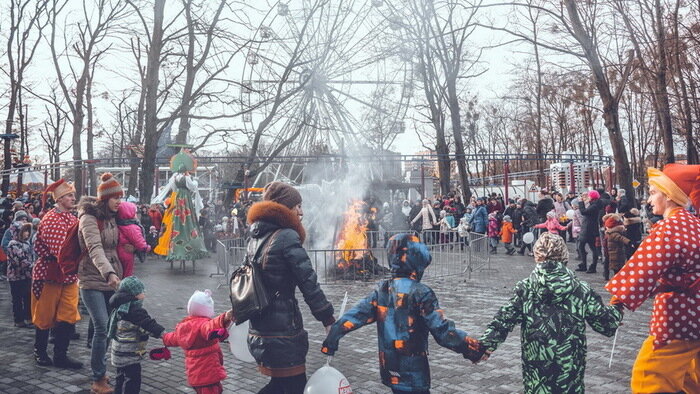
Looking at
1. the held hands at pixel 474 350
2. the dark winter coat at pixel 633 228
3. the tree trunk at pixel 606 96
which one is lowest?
the held hands at pixel 474 350

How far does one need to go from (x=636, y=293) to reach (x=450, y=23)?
2309 centimetres

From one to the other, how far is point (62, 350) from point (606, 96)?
14.1 m

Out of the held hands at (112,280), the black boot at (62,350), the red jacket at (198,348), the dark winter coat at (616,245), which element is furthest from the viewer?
the dark winter coat at (616,245)

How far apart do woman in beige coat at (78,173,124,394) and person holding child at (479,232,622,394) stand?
3465 millimetres

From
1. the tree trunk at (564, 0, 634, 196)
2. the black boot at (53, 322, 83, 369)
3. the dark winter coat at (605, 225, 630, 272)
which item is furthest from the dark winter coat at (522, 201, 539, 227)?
the black boot at (53, 322, 83, 369)

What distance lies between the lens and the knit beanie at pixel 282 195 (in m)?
4.46

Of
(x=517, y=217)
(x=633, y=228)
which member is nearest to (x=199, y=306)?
(x=633, y=228)

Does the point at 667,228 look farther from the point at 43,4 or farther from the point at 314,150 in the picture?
the point at 43,4

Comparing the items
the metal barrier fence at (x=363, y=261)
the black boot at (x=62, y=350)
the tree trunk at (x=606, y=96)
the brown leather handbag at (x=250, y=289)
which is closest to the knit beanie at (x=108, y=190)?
the black boot at (x=62, y=350)

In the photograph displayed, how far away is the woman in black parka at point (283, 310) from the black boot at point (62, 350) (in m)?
3.24

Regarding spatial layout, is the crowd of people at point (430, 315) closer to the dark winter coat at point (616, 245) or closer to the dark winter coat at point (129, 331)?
the dark winter coat at point (129, 331)

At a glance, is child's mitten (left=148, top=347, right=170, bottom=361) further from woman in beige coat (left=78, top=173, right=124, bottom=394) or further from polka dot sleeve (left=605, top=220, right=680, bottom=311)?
polka dot sleeve (left=605, top=220, right=680, bottom=311)

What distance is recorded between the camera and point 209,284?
1294 cm

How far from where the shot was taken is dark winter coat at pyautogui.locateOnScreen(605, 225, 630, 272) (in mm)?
12078
